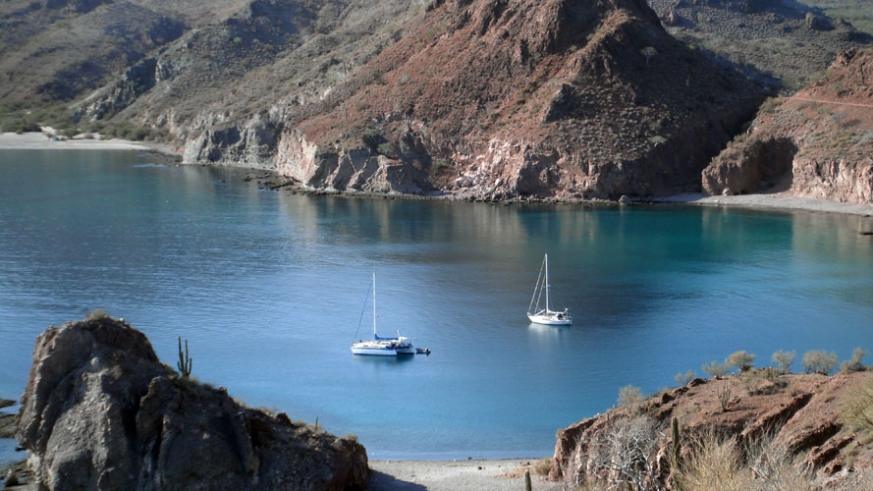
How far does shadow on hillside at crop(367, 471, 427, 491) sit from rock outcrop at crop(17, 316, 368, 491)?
8.07ft

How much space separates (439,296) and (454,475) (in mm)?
21648

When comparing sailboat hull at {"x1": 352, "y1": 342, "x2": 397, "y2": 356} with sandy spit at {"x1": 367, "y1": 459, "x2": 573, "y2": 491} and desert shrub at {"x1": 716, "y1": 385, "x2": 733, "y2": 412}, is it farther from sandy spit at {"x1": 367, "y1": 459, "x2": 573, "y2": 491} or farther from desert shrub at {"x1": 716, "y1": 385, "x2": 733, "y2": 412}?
desert shrub at {"x1": 716, "y1": 385, "x2": 733, "y2": 412}

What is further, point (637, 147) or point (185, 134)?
point (185, 134)

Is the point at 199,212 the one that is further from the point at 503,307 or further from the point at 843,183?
the point at 843,183

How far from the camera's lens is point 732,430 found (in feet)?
68.3

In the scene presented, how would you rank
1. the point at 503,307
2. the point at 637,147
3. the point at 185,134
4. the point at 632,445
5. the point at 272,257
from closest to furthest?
the point at 632,445 → the point at 503,307 → the point at 272,257 → the point at 637,147 → the point at 185,134

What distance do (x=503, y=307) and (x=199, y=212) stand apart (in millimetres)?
35900

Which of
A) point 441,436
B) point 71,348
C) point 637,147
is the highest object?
point 637,147

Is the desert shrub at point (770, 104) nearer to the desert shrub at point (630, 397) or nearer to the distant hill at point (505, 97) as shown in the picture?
the distant hill at point (505, 97)

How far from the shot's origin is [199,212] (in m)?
74.7

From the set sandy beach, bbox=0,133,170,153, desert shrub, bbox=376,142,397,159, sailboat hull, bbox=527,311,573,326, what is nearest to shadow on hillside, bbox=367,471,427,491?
sailboat hull, bbox=527,311,573,326

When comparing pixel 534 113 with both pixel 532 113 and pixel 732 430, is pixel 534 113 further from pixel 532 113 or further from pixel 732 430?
pixel 732 430

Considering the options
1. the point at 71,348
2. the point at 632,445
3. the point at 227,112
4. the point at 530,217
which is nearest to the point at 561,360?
the point at 632,445

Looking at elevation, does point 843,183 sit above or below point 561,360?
above
